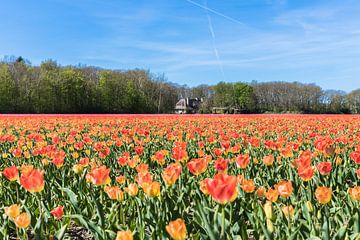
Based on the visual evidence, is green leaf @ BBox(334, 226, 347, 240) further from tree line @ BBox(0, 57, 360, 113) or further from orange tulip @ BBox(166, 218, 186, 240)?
tree line @ BBox(0, 57, 360, 113)

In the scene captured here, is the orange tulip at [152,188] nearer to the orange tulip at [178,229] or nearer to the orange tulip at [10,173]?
Result: the orange tulip at [178,229]

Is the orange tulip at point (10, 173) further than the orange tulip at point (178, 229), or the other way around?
the orange tulip at point (10, 173)

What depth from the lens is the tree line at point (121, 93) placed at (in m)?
52.5

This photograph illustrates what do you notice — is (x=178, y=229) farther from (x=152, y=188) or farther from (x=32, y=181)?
(x=32, y=181)

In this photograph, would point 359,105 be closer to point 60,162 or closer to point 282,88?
point 282,88

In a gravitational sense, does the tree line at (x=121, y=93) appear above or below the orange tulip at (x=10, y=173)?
above

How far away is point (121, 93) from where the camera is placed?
209 feet

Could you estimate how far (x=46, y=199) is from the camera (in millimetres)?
3193

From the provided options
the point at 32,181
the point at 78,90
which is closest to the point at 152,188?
the point at 32,181

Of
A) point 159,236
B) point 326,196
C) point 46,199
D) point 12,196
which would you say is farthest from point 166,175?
point 12,196

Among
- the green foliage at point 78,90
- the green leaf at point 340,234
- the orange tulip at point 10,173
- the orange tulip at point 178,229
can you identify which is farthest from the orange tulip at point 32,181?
the green foliage at point 78,90

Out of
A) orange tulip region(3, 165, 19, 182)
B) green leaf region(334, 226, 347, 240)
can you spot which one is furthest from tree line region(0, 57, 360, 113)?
green leaf region(334, 226, 347, 240)

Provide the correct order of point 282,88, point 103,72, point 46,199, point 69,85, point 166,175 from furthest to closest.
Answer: point 282,88 → point 103,72 → point 69,85 → point 46,199 → point 166,175

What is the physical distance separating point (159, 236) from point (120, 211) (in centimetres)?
70
